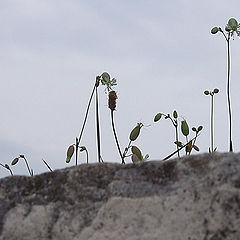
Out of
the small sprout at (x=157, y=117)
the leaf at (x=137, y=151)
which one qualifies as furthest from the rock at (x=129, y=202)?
the small sprout at (x=157, y=117)

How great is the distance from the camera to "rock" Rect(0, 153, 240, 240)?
0.73 meters

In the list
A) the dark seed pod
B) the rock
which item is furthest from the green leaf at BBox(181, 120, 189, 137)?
the rock

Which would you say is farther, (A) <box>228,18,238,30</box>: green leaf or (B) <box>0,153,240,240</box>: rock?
(A) <box>228,18,238,30</box>: green leaf

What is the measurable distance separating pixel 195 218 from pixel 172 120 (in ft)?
5.35

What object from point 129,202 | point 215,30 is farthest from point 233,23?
point 129,202

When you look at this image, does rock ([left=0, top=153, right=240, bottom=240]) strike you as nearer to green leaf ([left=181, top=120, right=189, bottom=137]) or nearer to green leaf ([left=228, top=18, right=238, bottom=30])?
green leaf ([left=181, top=120, right=189, bottom=137])

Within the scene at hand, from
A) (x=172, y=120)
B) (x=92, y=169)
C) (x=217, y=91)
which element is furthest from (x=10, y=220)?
(x=217, y=91)

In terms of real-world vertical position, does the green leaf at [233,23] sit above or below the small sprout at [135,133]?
above

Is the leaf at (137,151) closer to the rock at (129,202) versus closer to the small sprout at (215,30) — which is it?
the small sprout at (215,30)

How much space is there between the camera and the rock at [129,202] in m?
0.73

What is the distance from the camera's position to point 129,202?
793 mm

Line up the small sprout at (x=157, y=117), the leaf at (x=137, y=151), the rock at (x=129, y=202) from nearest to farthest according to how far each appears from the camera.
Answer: the rock at (x=129, y=202) < the leaf at (x=137, y=151) < the small sprout at (x=157, y=117)

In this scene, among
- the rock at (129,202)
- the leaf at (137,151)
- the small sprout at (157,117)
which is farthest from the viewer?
the small sprout at (157,117)

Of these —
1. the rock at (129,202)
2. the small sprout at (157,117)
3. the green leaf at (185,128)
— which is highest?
the small sprout at (157,117)
